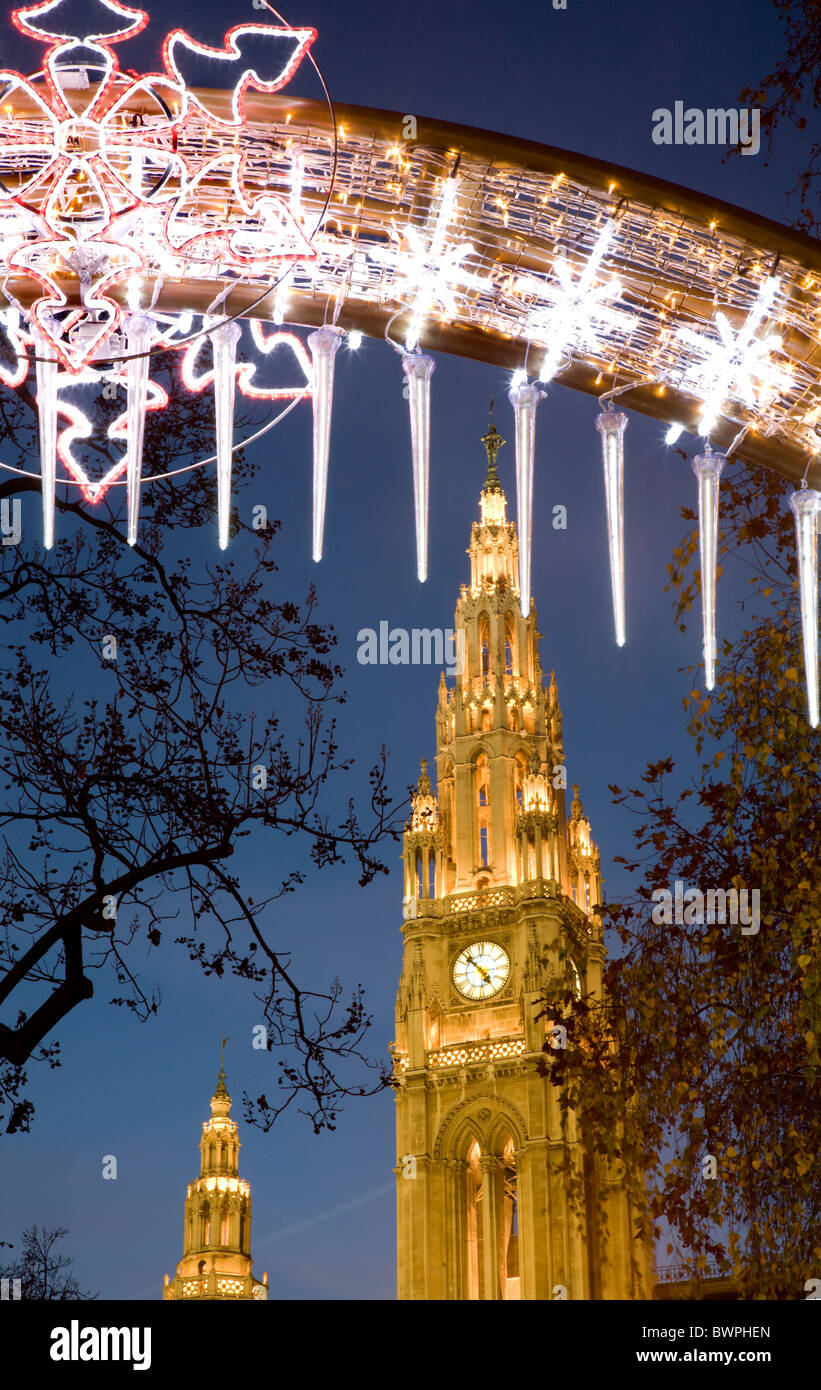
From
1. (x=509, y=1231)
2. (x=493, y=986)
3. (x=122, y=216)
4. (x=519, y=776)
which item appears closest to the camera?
(x=122, y=216)

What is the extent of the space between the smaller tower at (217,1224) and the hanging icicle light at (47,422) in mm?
68364

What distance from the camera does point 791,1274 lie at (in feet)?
39.5

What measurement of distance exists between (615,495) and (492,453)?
88197 mm

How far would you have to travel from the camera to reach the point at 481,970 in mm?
79938

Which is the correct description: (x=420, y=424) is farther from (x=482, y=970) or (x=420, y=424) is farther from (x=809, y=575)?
(x=482, y=970)

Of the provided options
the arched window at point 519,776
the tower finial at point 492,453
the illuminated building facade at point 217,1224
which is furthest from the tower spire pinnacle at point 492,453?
the illuminated building facade at point 217,1224

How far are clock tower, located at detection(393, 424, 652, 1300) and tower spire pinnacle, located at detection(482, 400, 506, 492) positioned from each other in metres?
5.41

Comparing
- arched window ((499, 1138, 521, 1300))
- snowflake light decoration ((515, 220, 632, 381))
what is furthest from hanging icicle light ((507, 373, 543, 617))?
arched window ((499, 1138, 521, 1300))

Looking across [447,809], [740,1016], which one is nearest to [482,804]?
[447,809]

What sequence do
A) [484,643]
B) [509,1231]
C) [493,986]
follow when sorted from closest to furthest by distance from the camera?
[509,1231], [493,986], [484,643]

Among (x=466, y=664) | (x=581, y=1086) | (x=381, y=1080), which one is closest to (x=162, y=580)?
(x=381, y=1080)
